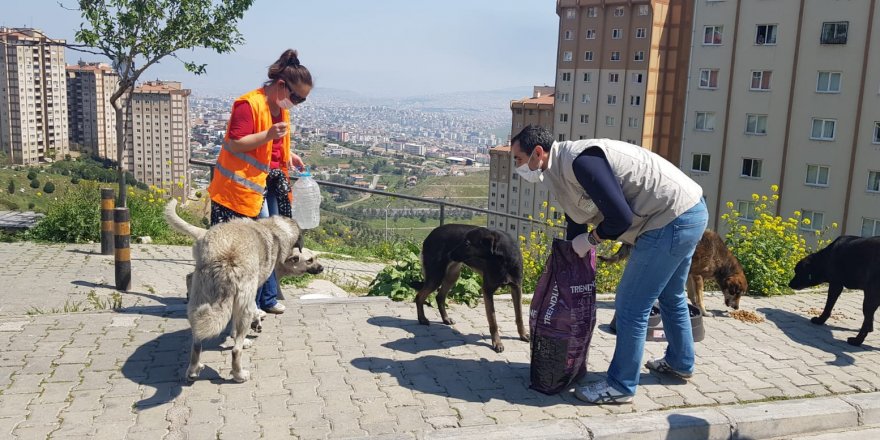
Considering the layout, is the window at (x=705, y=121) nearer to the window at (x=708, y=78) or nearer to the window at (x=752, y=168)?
the window at (x=708, y=78)

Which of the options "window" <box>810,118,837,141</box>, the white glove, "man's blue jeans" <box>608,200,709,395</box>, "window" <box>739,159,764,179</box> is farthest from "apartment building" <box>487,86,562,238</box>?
the white glove

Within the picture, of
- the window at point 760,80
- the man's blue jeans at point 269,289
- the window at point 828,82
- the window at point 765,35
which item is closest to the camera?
the man's blue jeans at point 269,289

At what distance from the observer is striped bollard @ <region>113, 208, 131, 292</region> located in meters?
7.37

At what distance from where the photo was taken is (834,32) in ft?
154

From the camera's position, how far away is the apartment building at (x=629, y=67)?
7144 cm

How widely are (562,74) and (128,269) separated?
2979 inches

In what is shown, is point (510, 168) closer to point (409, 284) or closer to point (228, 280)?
point (409, 284)

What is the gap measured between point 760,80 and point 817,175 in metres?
8.72

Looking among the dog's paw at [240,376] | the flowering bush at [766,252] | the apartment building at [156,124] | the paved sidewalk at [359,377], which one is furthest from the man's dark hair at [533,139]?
the apartment building at [156,124]

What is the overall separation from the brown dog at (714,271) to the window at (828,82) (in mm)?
46992

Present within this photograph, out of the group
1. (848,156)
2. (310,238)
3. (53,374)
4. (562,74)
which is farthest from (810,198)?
(53,374)

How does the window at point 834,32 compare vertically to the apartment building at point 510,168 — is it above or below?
above

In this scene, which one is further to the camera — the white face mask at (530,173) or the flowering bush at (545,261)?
the flowering bush at (545,261)

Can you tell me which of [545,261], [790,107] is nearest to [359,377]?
[545,261]
